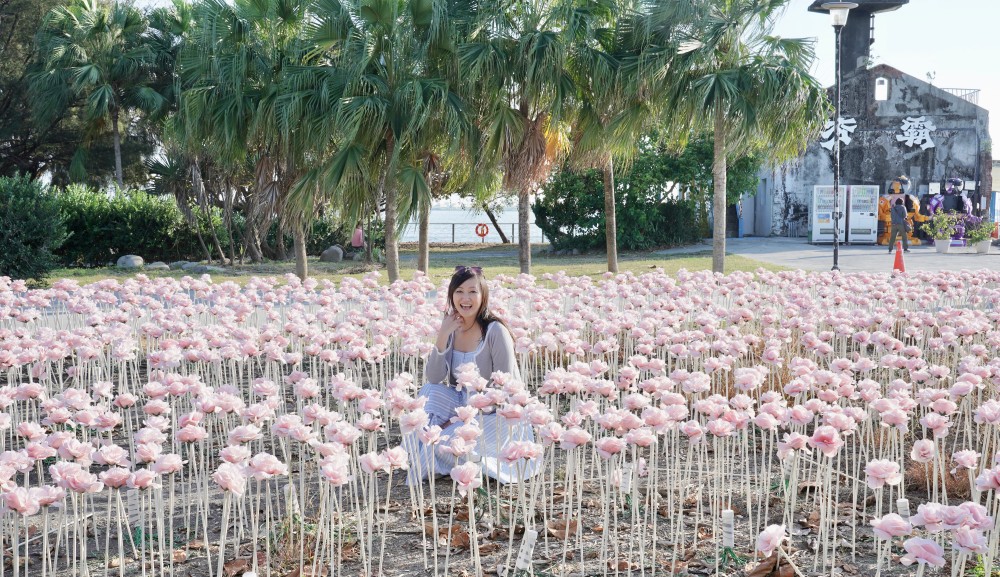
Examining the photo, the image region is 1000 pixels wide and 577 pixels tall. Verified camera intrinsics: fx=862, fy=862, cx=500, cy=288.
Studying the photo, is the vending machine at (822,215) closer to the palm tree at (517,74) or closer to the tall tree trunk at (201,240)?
the palm tree at (517,74)

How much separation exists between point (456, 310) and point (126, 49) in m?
25.8

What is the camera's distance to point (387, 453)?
348cm

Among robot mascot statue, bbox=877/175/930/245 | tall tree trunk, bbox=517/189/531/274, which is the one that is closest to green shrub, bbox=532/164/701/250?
robot mascot statue, bbox=877/175/930/245

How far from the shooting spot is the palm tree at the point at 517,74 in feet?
46.7

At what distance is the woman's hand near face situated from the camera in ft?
18.2

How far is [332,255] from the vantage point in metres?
26.7

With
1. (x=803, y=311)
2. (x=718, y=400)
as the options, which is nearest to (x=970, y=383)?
(x=718, y=400)

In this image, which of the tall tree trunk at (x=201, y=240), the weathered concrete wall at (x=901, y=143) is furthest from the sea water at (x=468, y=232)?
the weathered concrete wall at (x=901, y=143)

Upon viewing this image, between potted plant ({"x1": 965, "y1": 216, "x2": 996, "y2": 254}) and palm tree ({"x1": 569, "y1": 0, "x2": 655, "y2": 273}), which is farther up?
palm tree ({"x1": 569, "y1": 0, "x2": 655, "y2": 273})

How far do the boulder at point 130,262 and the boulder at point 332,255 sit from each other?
5.64m

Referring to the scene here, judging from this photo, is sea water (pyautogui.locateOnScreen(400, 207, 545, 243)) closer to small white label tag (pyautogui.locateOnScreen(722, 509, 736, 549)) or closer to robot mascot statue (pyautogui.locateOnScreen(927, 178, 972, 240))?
small white label tag (pyautogui.locateOnScreen(722, 509, 736, 549))

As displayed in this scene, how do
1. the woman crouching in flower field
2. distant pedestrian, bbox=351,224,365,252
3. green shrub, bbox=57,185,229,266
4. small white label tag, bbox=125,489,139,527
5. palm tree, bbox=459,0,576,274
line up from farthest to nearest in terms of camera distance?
distant pedestrian, bbox=351,224,365,252, green shrub, bbox=57,185,229,266, palm tree, bbox=459,0,576,274, the woman crouching in flower field, small white label tag, bbox=125,489,139,527

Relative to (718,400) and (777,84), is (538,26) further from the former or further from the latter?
(718,400)

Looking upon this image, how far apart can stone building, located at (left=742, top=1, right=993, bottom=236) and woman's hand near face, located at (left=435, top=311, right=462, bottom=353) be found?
101 ft
